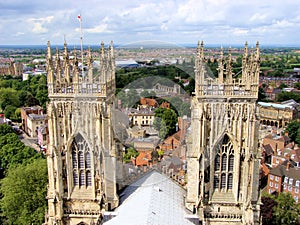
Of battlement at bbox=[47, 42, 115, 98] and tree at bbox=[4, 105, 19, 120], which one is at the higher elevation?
battlement at bbox=[47, 42, 115, 98]

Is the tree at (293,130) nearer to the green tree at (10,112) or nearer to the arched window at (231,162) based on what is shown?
the arched window at (231,162)

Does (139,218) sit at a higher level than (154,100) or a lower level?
lower

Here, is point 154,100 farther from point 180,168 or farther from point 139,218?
point 139,218

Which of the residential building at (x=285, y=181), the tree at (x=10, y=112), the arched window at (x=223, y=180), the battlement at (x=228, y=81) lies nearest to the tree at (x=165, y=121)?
the battlement at (x=228, y=81)

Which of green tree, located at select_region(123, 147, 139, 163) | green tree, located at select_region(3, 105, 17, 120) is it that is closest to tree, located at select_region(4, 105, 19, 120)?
green tree, located at select_region(3, 105, 17, 120)

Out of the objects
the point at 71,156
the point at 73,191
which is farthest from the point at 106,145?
the point at 73,191

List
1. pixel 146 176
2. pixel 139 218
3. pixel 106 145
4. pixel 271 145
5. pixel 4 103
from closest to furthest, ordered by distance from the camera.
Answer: pixel 139 218 → pixel 106 145 → pixel 146 176 → pixel 271 145 → pixel 4 103

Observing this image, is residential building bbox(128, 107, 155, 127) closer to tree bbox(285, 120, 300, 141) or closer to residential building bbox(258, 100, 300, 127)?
tree bbox(285, 120, 300, 141)
